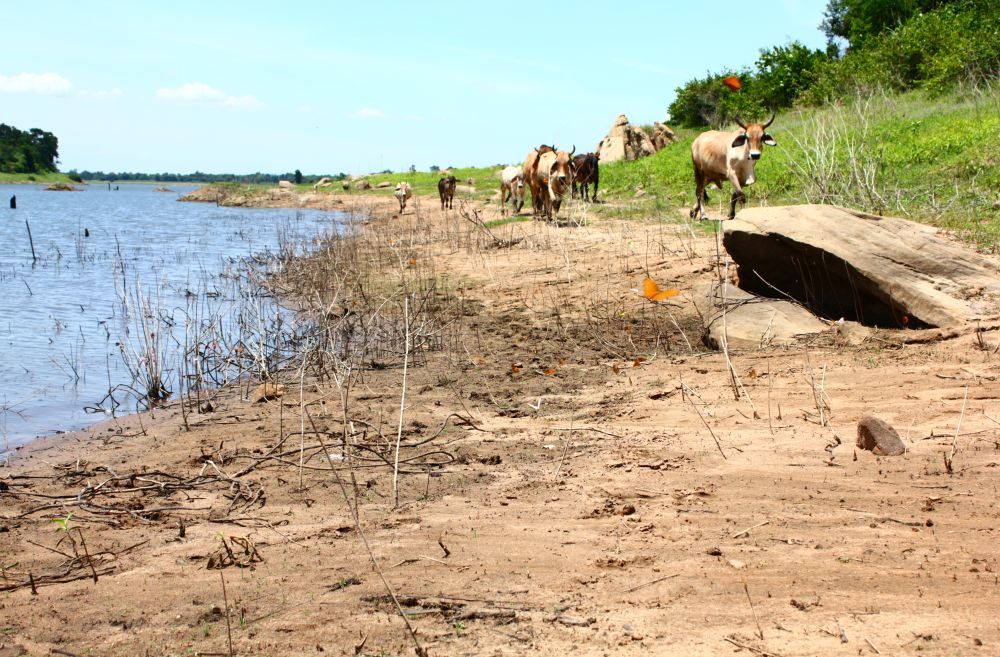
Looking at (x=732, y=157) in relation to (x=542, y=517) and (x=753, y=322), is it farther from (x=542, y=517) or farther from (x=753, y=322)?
(x=542, y=517)

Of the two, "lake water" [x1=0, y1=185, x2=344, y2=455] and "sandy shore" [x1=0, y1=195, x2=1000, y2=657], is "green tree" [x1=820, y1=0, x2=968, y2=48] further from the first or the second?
"sandy shore" [x1=0, y1=195, x2=1000, y2=657]

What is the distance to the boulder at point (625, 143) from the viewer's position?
1224 inches

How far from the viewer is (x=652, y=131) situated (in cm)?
3612

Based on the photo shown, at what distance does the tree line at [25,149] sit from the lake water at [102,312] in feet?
217

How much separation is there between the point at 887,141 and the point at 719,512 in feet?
45.8

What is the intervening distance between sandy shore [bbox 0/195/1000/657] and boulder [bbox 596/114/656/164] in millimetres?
24274

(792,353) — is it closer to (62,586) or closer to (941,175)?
(62,586)

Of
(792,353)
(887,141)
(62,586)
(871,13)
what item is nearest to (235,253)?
(887,141)

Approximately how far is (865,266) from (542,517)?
437 centimetres

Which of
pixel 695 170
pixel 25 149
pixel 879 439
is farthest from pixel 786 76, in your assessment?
pixel 25 149

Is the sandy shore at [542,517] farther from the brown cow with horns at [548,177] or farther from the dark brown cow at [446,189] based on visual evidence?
the dark brown cow at [446,189]

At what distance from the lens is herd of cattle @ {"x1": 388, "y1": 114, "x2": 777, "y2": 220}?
553 inches

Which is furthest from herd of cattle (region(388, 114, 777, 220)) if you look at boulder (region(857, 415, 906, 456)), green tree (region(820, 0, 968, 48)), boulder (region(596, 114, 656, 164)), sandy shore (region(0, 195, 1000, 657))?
green tree (region(820, 0, 968, 48))

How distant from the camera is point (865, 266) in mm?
7512
